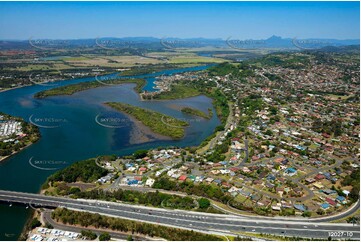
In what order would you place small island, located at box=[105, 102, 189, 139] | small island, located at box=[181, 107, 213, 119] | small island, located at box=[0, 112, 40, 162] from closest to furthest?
small island, located at box=[0, 112, 40, 162] → small island, located at box=[105, 102, 189, 139] → small island, located at box=[181, 107, 213, 119]

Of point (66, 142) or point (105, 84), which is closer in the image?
point (66, 142)

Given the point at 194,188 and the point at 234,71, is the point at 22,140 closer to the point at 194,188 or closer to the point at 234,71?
the point at 194,188

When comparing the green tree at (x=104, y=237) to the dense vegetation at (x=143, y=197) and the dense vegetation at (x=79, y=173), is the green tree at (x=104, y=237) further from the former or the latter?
the dense vegetation at (x=79, y=173)

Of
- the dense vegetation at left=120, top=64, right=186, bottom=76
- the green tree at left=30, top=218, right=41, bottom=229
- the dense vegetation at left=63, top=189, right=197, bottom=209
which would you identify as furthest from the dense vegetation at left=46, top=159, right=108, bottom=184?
the dense vegetation at left=120, top=64, right=186, bottom=76

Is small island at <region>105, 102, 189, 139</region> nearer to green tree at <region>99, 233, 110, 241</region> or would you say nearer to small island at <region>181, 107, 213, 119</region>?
small island at <region>181, 107, 213, 119</region>

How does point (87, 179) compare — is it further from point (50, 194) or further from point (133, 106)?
point (133, 106)

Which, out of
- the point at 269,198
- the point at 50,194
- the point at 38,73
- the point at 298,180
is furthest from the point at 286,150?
the point at 38,73

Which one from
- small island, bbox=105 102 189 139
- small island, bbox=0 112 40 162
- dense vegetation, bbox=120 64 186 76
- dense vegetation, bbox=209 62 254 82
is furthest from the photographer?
dense vegetation, bbox=120 64 186 76

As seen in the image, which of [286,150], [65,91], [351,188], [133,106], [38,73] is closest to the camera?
[351,188]
